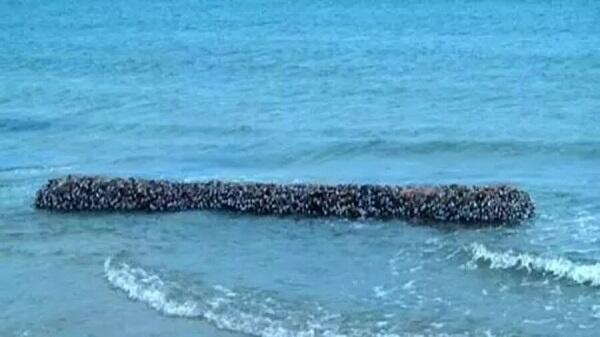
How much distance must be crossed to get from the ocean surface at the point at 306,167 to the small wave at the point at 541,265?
0.06 meters

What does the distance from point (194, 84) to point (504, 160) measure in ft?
77.2

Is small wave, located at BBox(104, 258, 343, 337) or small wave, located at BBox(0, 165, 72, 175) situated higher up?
small wave, located at BBox(0, 165, 72, 175)

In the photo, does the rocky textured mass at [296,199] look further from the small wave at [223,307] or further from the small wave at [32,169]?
the small wave at [223,307]

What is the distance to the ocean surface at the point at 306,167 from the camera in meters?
27.1

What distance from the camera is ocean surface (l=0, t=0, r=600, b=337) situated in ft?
88.9

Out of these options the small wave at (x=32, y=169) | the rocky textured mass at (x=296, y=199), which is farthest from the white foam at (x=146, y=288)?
the small wave at (x=32, y=169)

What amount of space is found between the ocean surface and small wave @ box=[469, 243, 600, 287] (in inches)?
2.5

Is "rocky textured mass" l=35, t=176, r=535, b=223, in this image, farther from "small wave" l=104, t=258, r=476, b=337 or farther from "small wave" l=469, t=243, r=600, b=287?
"small wave" l=104, t=258, r=476, b=337

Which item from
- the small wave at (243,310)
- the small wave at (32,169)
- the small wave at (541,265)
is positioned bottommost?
the small wave at (243,310)

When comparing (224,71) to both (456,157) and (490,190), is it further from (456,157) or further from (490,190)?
(490,190)

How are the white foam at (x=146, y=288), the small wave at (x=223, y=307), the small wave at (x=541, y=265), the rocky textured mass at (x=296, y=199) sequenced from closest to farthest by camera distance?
the small wave at (x=223, y=307)
the white foam at (x=146, y=288)
the small wave at (x=541, y=265)
the rocky textured mass at (x=296, y=199)

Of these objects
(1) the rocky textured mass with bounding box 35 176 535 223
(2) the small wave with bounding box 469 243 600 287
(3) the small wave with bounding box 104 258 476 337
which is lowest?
(3) the small wave with bounding box 104 258 476 337

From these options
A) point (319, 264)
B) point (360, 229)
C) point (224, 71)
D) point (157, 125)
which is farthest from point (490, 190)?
point (224, 71)

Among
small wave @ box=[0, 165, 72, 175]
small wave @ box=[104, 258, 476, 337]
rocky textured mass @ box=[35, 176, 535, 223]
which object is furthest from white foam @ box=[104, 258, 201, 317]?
small wave @ box=[0, 165, 72, 175]
